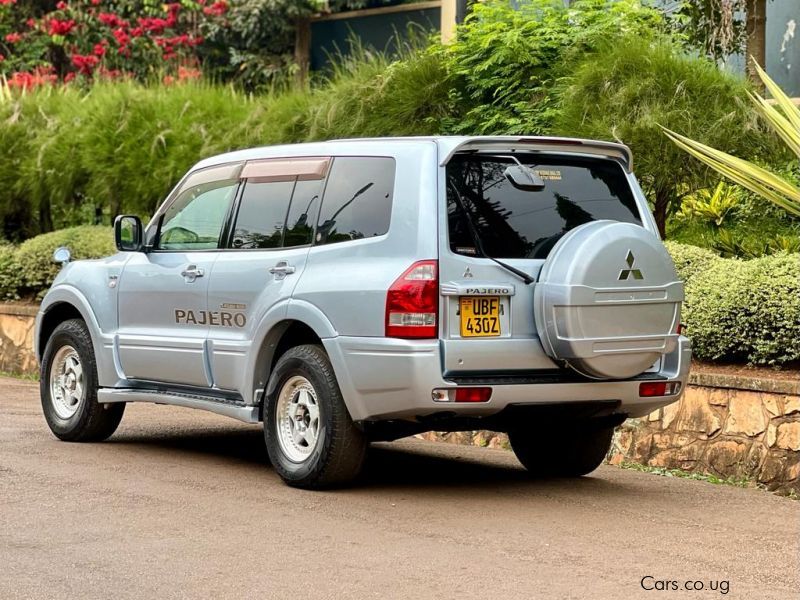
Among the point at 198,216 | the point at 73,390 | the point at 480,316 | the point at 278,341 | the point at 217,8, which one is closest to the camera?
the point at 480,316


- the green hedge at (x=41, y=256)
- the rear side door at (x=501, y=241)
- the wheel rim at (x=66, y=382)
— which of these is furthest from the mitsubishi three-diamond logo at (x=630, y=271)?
the green hedge at (x=41, y=256)

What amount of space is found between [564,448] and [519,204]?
1772 mm

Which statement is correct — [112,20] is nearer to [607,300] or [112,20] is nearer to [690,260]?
[690,260]

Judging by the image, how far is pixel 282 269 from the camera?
8.31 m

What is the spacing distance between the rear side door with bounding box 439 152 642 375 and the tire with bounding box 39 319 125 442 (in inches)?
129

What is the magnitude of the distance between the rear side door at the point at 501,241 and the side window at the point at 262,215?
1.27 meters

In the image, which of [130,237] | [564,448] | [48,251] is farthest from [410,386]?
[48,251]

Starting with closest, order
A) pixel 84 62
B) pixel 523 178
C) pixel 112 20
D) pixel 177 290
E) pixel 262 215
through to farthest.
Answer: pixel 523 178, pixel 262 215, pixel 177 290, pixel 84 62, pixel 112 20

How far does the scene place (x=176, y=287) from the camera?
920 cm

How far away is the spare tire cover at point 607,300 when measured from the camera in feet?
24.5

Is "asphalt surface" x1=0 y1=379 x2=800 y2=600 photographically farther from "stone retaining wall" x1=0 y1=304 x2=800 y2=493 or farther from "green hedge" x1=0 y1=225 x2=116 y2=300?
"green hedge" x1=0 y1=225 x2=116 y2=300

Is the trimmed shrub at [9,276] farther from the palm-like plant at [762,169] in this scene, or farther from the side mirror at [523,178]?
the side mirror at [523,178]

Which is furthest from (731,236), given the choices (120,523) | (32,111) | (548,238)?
(32,111)

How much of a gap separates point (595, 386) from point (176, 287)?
283 cm
